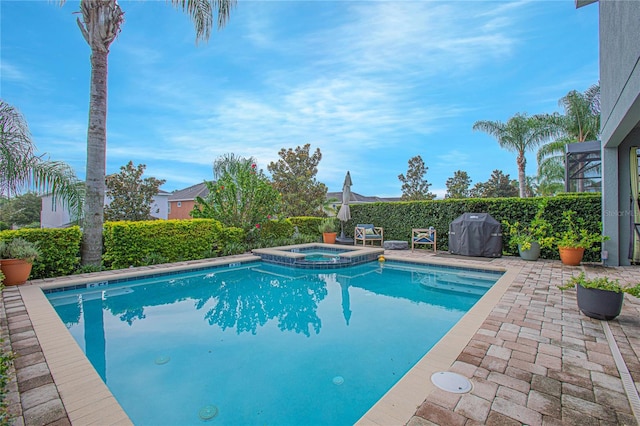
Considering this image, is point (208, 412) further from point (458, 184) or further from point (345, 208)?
point (458, 184)

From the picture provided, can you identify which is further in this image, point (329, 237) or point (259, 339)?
point (329, 237)

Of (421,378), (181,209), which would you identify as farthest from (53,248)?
(181,209)

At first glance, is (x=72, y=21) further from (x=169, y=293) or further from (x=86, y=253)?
(x=169, y=293)

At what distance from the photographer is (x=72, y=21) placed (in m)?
7.55

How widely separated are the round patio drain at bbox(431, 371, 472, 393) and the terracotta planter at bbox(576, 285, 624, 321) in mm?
2650

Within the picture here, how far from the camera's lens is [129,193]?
1788 centimetres

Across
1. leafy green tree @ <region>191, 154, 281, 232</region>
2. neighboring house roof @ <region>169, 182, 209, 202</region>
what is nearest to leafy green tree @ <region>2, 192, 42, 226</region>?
neighboring house roof @ <region>169, 182, 209, 202</region>

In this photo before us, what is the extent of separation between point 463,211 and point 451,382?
361 inches

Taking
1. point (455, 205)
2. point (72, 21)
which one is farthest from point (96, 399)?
point (455, 205)

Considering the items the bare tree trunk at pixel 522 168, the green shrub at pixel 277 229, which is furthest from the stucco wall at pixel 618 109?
the bare tree trunk at pixel 522 168

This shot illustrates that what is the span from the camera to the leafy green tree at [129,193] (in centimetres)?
1742

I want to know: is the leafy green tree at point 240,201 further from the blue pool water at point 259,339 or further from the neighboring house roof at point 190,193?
the neighboring house roof at point 190,193

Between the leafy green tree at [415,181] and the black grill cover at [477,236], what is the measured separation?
2502 centimetres

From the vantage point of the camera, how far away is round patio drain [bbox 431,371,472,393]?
2340 millimetres
